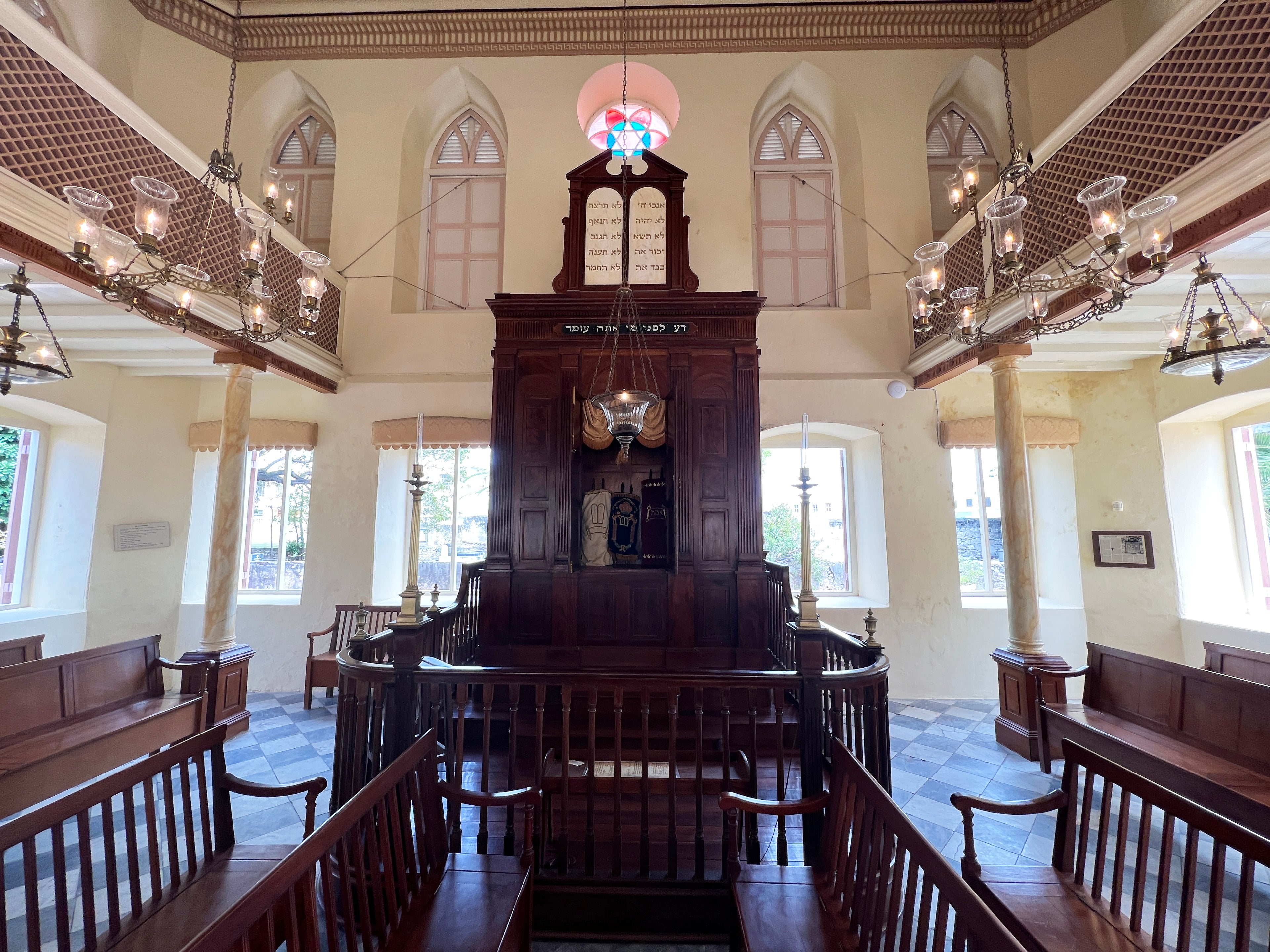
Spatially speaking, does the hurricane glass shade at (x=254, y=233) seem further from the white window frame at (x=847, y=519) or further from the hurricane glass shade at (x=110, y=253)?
the white window frame at (x=847, y=519)

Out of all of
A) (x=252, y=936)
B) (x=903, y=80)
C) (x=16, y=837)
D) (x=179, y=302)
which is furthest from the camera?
(x=903, y=80)

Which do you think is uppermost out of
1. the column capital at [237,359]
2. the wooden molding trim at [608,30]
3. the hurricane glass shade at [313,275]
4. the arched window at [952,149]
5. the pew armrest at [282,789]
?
the wooden molding trim at [608,30]

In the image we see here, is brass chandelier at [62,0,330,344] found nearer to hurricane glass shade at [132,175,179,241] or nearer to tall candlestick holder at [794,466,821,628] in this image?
hurricane glass shade at [132,175,179,241]

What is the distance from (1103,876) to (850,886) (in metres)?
1.04

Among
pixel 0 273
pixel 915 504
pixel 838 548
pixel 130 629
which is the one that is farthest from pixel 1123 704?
pixel 130 629

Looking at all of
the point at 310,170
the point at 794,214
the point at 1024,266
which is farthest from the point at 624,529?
the point at 310,170

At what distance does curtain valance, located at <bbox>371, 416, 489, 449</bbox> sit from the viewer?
6.17 m

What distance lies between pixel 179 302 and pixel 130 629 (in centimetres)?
509

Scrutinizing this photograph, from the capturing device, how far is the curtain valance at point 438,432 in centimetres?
617

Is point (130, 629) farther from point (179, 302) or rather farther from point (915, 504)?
point (915, 504)

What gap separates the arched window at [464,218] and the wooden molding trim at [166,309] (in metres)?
1.68

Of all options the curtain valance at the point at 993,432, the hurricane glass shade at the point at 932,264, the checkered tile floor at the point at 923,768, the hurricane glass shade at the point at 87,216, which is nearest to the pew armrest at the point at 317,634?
the checkered tile floor at the point at 923,768

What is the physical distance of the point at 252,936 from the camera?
4.56ft

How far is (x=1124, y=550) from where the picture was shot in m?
6.05
